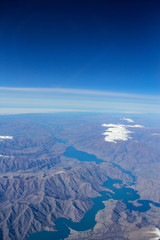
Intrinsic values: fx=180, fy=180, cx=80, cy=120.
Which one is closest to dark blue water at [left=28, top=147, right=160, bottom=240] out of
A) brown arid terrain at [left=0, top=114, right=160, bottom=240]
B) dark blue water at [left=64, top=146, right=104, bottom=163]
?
brown arid terrain at [left=0, top=114, right=160, bottom=240]

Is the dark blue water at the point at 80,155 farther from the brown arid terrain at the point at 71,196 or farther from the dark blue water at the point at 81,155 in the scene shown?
the brown arid terrain at the point at 71,196

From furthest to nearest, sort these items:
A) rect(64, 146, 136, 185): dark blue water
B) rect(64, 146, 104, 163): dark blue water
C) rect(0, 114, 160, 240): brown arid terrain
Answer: rect(64, 146, 104, 163): dark blue water → rect(64, 146, 136, 185): dark blue water → rect(0, 114, 160, 240): brown arid terrain

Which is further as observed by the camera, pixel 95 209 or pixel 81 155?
pixel 81 155

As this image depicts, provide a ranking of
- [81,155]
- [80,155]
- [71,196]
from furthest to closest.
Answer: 1. [81,155]
2. [80,155]
3. [71,196]

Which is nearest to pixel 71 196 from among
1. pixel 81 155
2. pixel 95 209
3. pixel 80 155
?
pixel 95 209

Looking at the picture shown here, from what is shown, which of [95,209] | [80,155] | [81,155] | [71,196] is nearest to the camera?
[95,209]

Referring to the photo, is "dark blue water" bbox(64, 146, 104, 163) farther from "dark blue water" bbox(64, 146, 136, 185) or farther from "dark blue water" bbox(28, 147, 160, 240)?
"dark blue water" bbox(28, 147, 160, 240)

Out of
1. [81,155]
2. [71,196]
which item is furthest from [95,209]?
[81,155]

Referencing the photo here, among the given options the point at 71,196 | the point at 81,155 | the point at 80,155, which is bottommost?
the point at 81,155

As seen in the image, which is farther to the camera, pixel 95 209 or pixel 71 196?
pixel 71 196

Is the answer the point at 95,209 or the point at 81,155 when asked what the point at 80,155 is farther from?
the point at 95,209

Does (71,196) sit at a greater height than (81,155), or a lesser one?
greater

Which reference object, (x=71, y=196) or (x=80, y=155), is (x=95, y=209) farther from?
(x=80, y=155)
